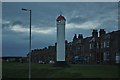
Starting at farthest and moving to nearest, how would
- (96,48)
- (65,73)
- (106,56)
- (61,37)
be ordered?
1. (96,48)
2. (106,56)
3. (61,37)
4. (65,73)

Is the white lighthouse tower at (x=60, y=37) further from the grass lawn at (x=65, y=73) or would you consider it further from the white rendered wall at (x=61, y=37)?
the grass lawn at (x=65, y=73)

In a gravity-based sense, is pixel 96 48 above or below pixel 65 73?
above

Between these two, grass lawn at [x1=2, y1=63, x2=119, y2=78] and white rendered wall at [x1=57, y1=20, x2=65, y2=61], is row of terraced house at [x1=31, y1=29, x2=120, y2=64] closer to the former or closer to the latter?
white rendered wall at [x1=57, y1=20, x2=65, y2=61]

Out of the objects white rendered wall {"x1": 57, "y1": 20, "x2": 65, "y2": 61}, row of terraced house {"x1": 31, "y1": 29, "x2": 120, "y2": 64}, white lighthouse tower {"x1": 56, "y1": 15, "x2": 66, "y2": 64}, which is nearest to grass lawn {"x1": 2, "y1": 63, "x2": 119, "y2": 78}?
white lighthouse tower {"x1": 56, "y1": 15, "x2": 66, "y2": 64}

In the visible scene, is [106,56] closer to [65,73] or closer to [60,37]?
[60,37]

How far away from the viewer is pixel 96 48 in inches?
3118

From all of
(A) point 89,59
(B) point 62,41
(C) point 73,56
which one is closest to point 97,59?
(A) point 89,59

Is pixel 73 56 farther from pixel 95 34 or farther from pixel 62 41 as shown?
pixel 62 41

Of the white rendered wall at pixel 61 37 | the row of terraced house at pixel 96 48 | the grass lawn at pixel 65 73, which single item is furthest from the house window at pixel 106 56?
the white rendered wall at pixel 61 37

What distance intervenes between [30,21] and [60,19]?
44.3ft

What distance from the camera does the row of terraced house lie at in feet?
225

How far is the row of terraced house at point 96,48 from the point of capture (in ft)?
225

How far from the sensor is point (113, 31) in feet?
222

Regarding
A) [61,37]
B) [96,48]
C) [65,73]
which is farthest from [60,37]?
[96,48]
